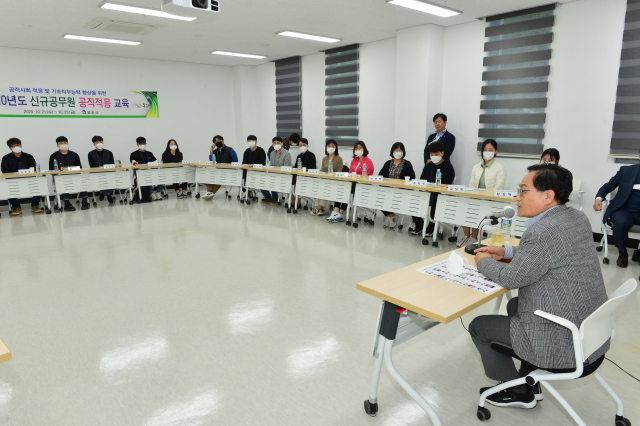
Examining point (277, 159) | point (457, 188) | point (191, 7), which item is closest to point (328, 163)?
point (277, 159)

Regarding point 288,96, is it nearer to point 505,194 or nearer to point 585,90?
point 585,90

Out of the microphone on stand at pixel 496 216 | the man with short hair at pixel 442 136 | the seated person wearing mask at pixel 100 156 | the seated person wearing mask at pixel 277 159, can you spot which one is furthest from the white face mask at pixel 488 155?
the seated person wearing mask at pixel 100 156

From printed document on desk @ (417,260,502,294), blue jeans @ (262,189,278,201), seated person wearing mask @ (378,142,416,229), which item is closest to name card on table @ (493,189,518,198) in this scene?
seated person wearing mask @ (378,142,416,229)

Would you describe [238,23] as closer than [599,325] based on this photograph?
No

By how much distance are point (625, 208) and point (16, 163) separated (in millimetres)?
9422

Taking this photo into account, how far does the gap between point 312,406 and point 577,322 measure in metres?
1.34

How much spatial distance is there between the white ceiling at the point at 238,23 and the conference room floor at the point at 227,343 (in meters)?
3.09

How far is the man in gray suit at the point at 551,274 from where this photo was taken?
A: 1696 mm

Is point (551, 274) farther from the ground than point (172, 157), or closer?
closer

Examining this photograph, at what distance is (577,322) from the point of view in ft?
5.57

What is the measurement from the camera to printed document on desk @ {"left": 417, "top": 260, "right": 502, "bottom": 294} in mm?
1961

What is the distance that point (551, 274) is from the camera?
5.65 feet

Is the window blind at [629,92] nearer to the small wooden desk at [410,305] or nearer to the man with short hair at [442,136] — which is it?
the man with short hair at [442,136]

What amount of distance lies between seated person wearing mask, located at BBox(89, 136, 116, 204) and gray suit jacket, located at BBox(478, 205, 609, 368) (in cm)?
819
